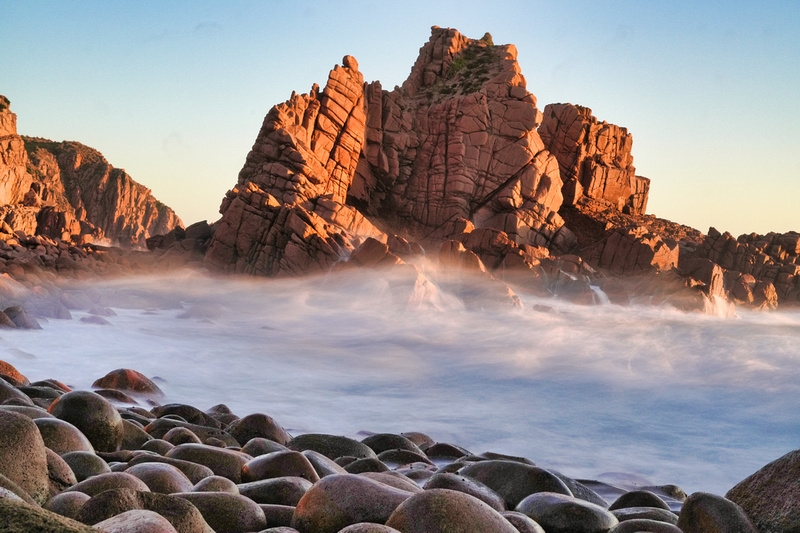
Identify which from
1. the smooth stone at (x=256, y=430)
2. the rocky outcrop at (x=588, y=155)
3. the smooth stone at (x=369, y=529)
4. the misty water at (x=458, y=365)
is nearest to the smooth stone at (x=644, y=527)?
the smooth stone at (x=369, y=529)

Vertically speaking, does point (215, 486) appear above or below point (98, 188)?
below

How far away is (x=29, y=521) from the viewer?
1.54 meters

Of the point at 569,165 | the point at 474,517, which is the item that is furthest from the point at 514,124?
the point at 474,517

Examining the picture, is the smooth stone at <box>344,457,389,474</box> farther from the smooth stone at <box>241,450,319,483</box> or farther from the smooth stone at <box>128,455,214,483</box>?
the smooth stone at <box>128,455,214,483</box>

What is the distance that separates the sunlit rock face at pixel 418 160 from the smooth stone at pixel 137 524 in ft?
112

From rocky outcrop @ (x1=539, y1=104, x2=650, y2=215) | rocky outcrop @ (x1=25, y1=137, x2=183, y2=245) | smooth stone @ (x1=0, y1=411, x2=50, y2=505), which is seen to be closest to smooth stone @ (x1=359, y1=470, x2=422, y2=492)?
smooth stone @ (x1=0, y1=411, x2=50, y2=505)

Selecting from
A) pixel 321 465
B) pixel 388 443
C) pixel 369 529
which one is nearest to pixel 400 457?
pixel 388 443

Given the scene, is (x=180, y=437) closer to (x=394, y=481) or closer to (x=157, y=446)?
(x=157, y=446)

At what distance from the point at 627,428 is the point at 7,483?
12356 millimetres

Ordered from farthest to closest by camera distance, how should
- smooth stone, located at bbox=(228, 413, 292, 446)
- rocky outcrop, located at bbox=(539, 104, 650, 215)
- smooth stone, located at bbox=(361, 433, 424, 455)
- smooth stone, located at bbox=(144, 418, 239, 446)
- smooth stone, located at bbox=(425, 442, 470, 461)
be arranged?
rocky outcrop, located at bbox=(539, 104, 650, 215) < smooth stone, located at bbox=(425, 442, 470, 461) < smooth stone, located at bbox=(361, 433, 424, 455) < smooth stone, located at bbox=(228, 413, 292, 446) < smooth stone, located at bbox=(144, 418, 239, 446)

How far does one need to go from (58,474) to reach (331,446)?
336cm

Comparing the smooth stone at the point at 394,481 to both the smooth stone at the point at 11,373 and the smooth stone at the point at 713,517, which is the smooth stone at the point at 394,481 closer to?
the smooth stone at the point at 713,517

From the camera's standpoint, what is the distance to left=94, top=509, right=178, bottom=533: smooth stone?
2.25 meters

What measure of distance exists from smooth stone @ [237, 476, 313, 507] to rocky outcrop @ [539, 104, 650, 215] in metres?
50.4
